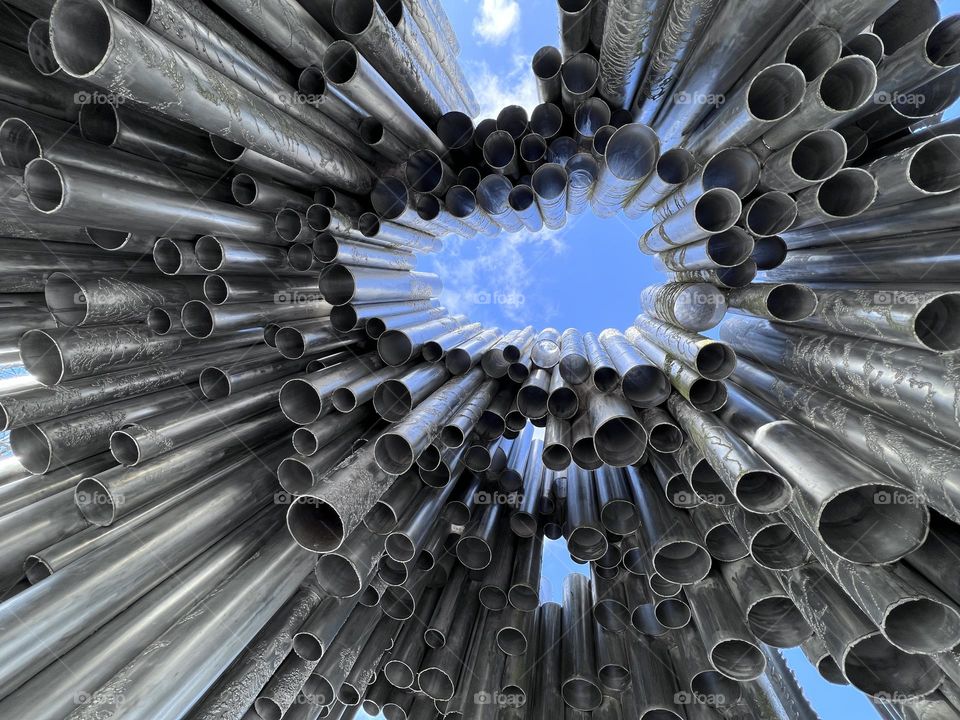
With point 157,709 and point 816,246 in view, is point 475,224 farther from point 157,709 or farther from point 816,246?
point 157,709

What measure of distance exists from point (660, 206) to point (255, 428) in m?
3.55

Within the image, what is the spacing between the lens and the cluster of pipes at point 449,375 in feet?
6.57

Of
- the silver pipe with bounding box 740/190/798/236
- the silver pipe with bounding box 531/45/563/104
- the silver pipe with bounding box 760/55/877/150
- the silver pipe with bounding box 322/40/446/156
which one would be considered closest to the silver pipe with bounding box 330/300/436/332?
the silver pipe with bounding box 322/40/446/156

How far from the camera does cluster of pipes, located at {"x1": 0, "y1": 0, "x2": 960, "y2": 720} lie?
2004mm

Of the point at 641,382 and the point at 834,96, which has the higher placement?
the point at 834,96

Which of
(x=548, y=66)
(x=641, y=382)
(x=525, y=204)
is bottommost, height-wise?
(x=641, y=382)

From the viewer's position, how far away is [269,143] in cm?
243

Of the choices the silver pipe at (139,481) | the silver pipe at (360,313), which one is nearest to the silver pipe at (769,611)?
the silver pipe at (360,313)

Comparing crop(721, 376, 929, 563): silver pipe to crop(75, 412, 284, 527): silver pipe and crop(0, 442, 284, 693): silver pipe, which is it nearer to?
crop(0, 442, 284, 693): silver pipe

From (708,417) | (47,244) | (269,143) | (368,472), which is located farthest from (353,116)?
(708,417)

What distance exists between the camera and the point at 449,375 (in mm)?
3623

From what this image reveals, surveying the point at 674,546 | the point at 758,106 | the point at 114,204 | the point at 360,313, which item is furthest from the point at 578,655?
the point at 114,204

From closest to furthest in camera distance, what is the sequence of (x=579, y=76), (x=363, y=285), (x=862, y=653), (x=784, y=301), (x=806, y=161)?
1. (x=862, y=653)
2. (x=806, y=161)
3. (x=784, y=301)
4. (x=579, y=76)
5. (x=363, y=285)

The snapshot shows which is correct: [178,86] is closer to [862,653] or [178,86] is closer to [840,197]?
[840,197]
